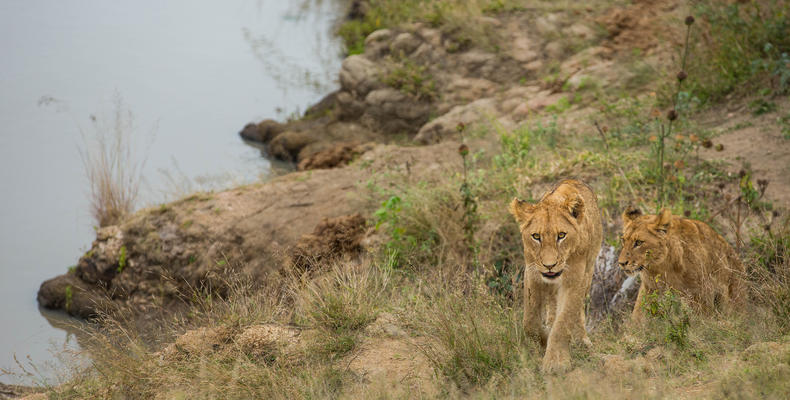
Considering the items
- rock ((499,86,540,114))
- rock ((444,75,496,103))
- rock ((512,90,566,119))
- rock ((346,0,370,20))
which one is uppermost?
rock ((346,0,370,20))

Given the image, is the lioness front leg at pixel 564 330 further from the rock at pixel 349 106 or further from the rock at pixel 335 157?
the rock at pixel 349 106

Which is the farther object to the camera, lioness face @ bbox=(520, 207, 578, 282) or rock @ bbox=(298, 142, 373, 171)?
rock @ bbox=(298, 142, 373, 171)

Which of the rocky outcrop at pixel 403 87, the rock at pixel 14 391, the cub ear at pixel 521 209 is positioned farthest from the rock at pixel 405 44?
the cub ear at pixel 521 209

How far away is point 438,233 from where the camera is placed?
25.0 feet

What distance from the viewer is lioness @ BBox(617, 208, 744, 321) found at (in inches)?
183

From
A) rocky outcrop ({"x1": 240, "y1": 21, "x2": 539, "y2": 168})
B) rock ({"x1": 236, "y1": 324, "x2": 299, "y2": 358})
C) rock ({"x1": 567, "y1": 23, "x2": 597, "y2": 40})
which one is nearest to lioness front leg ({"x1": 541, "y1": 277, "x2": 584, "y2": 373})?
rock ({"x1": 236, "y1": 324, "x2": 299, "y2": 358})

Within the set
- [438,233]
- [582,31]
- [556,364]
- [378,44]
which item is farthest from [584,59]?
[556,364]

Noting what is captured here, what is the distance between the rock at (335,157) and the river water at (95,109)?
102 centimetres

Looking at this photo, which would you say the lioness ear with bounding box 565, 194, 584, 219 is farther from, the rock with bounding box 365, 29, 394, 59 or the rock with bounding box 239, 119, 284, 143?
the rock with bounding box 239, 119, 284, 143

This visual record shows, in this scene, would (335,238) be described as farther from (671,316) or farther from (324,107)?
(324,107)

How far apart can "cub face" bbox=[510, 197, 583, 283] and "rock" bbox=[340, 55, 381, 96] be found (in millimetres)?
10859

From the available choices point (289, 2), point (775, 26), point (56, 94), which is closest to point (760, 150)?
point (775, 26)

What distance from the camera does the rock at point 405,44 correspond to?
14.8 meters

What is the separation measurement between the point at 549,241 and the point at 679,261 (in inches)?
56.0
